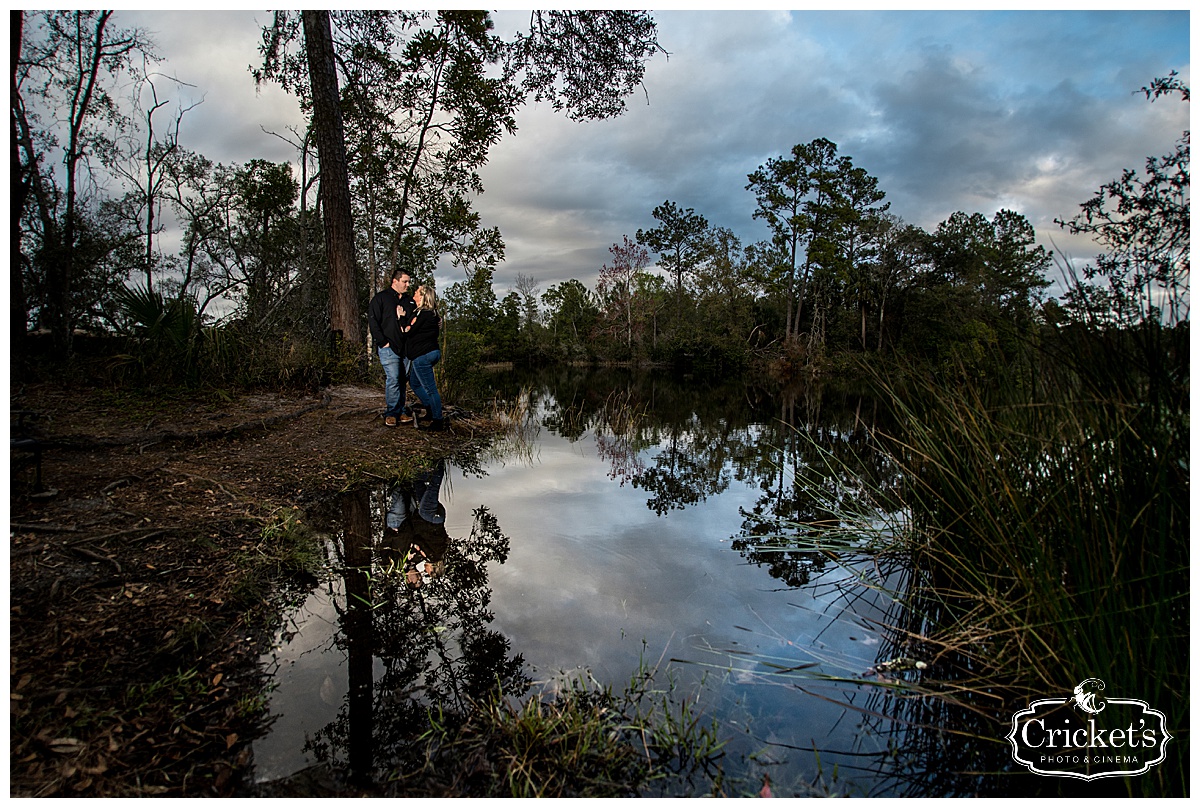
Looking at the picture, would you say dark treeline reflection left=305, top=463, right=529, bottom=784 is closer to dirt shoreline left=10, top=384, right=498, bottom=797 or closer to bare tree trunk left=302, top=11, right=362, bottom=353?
dirt shoreline left=10, top=384, right=498, bottom=797

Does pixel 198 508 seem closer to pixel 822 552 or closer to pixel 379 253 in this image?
pixel 822 552

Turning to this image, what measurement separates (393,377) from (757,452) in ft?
18.1

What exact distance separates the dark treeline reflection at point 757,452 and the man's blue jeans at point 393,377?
10.3ft

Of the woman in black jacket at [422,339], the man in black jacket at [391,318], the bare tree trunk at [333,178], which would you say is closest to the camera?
the man in black jacket at [391,318]

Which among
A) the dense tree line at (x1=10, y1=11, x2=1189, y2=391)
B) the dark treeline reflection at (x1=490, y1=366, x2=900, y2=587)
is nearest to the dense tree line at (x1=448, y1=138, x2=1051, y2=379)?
the dense tree line at (x1=10, y1=11, x2=1189, y2=391)

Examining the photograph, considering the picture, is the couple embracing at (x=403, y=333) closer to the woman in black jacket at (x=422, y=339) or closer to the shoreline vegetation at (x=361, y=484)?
the woman in black jacket at (x=422, y=339)

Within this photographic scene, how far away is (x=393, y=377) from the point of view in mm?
7629

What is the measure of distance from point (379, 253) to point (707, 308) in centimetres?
2258

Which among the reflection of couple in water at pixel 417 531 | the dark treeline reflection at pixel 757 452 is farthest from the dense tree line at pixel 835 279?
the reflection of couple in water at pixel 417 531

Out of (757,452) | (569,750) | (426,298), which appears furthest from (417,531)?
(757,452)

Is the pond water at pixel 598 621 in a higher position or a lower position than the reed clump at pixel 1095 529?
lower

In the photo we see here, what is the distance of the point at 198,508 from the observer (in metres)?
4.08

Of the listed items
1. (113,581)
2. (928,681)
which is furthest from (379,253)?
(928,681)

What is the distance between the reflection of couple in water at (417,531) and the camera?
3.65 meters
